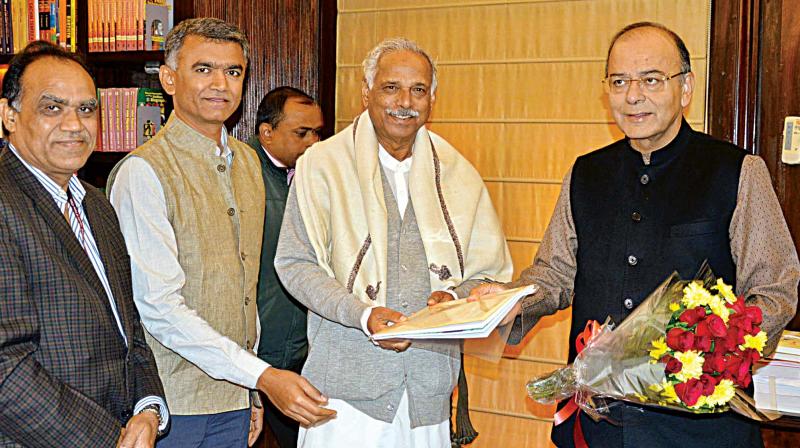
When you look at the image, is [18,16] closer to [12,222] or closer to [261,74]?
[261,74]

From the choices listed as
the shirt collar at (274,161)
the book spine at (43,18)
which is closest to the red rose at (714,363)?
the shirt collar at (274,161)

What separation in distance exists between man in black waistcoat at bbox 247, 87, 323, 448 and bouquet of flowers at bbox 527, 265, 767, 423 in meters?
1.67

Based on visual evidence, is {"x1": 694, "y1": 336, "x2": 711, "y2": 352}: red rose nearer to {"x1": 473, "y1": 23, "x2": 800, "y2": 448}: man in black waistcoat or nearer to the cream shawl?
{"x1": 473, "y1": 23, "x2": 800, "y2": 448}: man in black waistcoat

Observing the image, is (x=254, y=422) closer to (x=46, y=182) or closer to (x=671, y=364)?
(x=46, y=182)

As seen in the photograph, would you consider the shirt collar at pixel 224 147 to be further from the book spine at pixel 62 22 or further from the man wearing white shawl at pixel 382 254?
the book spine at pixel 62 22

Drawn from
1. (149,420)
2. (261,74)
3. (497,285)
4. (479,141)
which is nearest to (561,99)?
(479,141)

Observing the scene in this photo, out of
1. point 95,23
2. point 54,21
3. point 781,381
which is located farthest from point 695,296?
point 54,21

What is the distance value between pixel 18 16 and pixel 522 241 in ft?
9.90

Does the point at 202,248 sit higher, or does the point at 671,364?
the point at 202,248

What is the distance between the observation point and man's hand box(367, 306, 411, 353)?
226cm

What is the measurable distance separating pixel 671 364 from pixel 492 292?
1.98 feet

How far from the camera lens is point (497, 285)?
2414 millimetres

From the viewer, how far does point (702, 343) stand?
Answer: 1841 millimetres

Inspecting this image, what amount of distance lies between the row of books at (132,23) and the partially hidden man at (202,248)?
1776mm
